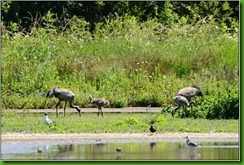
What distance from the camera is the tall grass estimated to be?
73.3ft

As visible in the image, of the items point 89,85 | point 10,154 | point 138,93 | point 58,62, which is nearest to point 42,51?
point 58,62

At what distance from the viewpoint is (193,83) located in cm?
2269

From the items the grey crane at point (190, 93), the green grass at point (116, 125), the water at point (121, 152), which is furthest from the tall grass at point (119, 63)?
the water at point (121, 152)

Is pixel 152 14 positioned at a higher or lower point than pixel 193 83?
higher

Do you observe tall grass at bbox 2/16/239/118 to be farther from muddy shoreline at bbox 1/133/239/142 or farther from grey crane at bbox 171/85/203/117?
muddy shoreline at bbox 1/133/239/142

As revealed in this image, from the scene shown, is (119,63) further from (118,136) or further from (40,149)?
(40,149)

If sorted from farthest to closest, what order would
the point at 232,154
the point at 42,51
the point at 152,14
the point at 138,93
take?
the point at 152,14, the point at 42,51, the point at 138,93, the point at 232,154

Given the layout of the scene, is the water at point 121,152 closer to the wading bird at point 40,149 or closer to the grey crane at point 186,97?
the wading bird at point 40,149

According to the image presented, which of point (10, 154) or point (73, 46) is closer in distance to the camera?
point (10, 154)

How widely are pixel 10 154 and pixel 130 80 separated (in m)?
11.5

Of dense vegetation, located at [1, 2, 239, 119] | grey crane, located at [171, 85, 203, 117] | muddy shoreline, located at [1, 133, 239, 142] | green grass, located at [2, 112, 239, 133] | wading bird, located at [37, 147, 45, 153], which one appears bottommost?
wading bird, located at [37, 147, 45, 153]

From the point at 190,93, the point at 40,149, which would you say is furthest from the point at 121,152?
the point at 190,93

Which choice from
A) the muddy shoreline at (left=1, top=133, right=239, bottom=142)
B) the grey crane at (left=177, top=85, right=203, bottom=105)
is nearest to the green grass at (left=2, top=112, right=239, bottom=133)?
Result: the muddy shoreline at (left=1, top=133, right=239, bottom=142)

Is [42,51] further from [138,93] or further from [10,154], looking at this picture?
[10,154]
